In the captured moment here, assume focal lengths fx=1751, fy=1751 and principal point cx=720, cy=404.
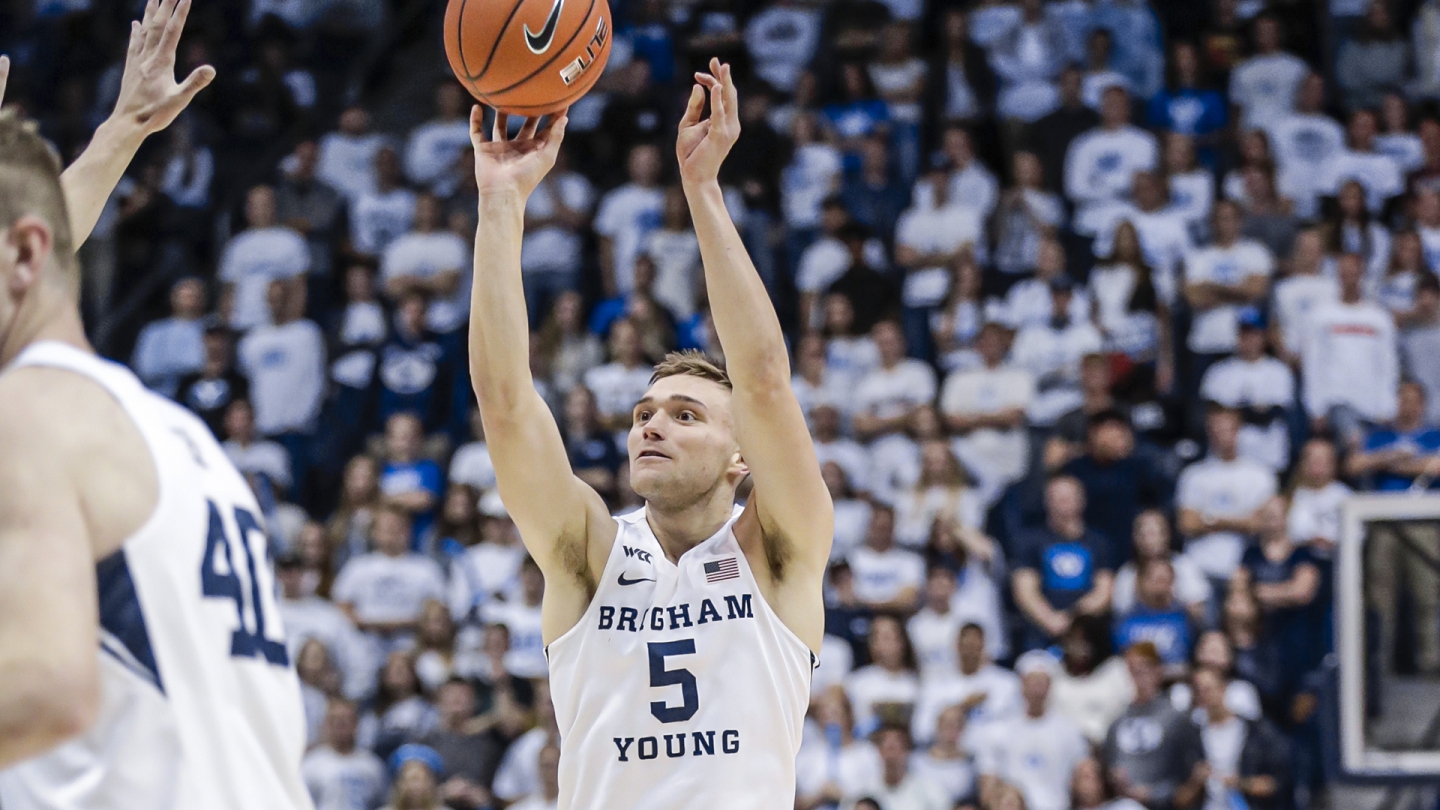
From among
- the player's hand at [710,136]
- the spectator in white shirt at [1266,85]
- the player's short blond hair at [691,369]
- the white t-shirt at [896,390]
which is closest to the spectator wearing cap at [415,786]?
the white t-shirt at [896,390]

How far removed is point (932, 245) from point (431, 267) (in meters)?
3.94

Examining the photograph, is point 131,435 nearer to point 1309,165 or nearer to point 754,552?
point 754,552

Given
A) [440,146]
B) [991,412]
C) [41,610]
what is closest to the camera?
[41,610]

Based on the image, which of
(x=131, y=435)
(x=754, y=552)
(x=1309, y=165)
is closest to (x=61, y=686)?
(x=131, y=435)

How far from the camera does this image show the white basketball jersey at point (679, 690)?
4.34m

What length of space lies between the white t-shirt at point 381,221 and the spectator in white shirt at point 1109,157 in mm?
5379

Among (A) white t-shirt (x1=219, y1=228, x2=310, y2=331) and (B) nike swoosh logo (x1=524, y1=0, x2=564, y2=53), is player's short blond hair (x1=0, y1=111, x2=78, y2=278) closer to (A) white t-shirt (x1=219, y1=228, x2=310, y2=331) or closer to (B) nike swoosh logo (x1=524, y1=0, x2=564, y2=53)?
(B) nike swoosh logo (x1=524, y1=0, x2=564, y2=53)

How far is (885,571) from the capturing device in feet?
36.9

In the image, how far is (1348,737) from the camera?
326 inches

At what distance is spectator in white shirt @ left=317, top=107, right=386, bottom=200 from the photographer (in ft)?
49.3

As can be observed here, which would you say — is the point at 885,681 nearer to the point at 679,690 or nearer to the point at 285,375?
the point at 285,375

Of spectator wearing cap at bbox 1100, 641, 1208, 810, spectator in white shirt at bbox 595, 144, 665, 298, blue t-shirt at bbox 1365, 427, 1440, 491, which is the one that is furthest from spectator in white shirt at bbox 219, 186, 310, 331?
blue t-shirt at bbox 1365, 427, 1440, 491

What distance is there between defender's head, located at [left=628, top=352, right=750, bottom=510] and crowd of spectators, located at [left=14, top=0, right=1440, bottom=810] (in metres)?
4.72

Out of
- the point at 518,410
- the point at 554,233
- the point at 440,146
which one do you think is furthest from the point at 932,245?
the point at 518,410
